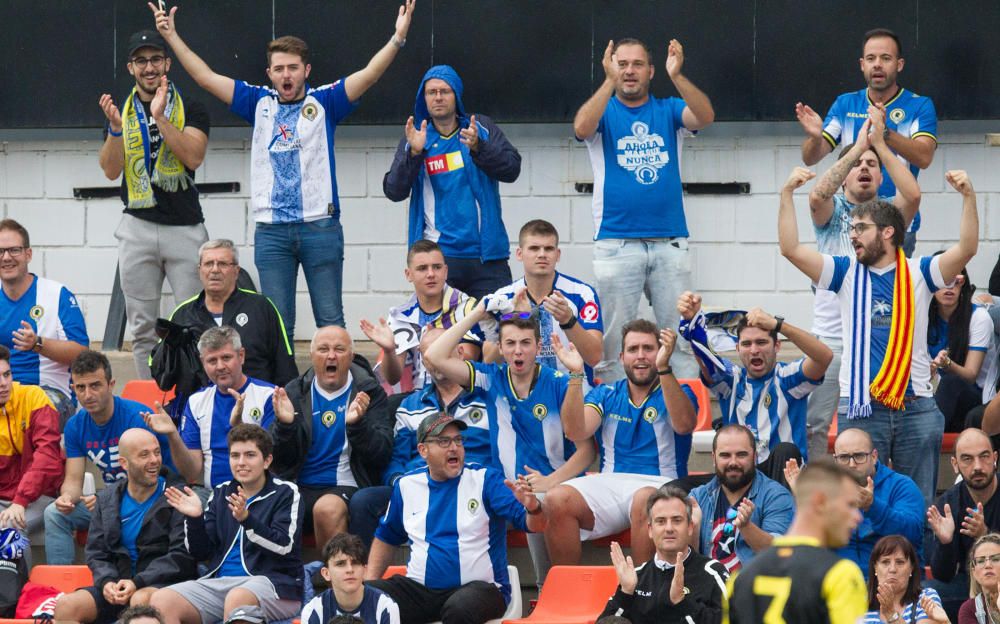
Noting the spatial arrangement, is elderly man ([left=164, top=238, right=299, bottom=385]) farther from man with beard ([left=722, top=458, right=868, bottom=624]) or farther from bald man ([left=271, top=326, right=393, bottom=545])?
man with beard ([left=722, top=458, right=868, bottom=624])

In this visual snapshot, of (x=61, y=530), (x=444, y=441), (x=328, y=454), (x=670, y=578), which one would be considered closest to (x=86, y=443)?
(x=61, y=530)

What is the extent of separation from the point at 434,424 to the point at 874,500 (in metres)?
2.11

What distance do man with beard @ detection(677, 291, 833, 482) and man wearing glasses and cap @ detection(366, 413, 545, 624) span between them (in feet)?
3.81

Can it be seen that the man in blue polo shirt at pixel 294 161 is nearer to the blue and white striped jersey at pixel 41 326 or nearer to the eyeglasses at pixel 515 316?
the blue and white striped jersey at pixel 41 326

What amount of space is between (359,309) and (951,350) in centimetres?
378

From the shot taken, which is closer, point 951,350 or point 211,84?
point 951,350

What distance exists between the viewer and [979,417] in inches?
338

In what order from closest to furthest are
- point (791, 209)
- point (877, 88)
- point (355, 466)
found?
point (791, 209) < point (355, 466) < point (877, 88)

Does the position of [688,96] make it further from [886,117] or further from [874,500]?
[874,500]

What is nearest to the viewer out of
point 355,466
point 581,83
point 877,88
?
point 355,466

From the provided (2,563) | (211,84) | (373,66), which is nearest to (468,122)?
(373,66)

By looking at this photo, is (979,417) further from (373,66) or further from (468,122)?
(373,66)

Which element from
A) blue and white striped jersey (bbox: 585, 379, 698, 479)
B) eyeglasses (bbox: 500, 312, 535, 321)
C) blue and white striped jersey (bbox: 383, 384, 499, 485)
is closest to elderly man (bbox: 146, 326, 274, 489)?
blue and white striped jersey (bbox: 383, 384, 499, 485)

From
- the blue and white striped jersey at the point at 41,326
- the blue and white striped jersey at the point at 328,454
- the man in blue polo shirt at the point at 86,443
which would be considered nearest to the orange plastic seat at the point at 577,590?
the blue and white striped jersey at the point at 328,454
